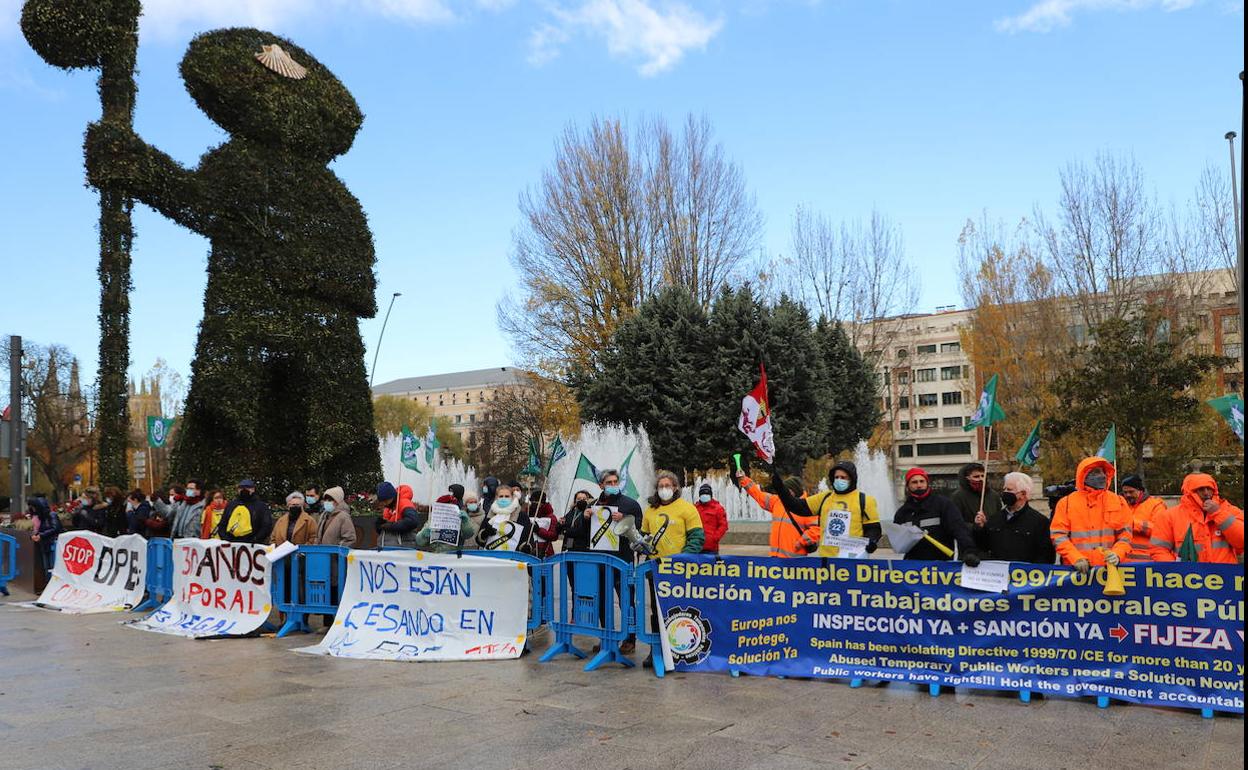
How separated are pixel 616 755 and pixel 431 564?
429 centimetres

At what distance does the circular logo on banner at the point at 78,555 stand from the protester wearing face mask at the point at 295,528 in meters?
4.40

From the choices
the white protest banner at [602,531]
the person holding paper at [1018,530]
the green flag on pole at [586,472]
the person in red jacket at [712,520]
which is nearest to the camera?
the person holding paper at [1018,530]

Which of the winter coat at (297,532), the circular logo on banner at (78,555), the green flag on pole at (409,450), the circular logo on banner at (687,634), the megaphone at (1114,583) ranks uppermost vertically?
the green flag on pole at (409,450)

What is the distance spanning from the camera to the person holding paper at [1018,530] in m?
7.54

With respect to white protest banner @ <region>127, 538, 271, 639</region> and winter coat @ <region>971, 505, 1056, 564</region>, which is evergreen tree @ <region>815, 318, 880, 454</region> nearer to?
white protest banner @ <region>127, 538, 271, 639</region>

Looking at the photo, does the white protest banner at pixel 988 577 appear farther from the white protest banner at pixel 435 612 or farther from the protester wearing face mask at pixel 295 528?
the protester wearing face mask at pixel 295 528

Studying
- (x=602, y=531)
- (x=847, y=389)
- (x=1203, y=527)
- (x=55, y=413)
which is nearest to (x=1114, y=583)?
(x=1203, y=527)

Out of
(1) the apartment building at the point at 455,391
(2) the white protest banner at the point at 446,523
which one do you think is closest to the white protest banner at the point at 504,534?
(2) the white protest banner at the point at 446,523

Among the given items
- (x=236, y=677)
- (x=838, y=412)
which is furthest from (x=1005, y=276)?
(x=236, y=677)

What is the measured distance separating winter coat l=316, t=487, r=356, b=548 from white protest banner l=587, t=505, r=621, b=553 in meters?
2.87

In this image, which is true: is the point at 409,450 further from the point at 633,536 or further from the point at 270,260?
the point at 633,536

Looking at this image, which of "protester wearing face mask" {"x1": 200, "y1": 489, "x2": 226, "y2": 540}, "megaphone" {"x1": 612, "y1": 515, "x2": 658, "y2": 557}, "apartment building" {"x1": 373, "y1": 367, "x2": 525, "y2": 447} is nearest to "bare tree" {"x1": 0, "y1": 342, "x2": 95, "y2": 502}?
"protester wearing face mask" {"x1": 200, "y1": 489, "x2": 226, "y2": 540}

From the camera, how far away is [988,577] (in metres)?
7.12

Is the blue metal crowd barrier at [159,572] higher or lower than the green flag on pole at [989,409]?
lower
